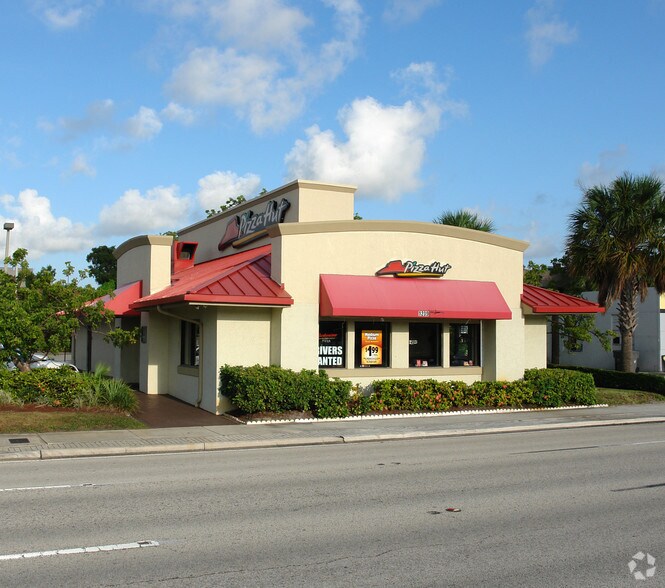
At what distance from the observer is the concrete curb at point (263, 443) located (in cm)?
1388

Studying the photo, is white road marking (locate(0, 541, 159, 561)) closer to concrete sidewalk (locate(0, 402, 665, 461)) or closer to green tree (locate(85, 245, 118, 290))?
concrete sidewalk (locate(0, 402, 665, 461))

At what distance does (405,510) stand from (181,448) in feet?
23.5

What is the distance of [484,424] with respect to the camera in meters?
19.1

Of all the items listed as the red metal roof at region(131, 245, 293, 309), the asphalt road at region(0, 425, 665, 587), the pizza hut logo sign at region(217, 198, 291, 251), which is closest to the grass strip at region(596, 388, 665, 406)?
the asphalt road at region(0, 425, 665, 587)

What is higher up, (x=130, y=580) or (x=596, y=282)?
(x=596, y=282)

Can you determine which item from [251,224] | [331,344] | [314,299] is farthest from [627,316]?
[251,224]

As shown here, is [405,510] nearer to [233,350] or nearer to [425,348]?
[233,350]

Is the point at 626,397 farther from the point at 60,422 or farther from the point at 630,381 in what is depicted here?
the point at 60,422

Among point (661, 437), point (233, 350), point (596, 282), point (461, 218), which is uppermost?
point (461, 218)

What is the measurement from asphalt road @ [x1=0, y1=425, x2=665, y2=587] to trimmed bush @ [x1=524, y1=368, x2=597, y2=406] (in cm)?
865

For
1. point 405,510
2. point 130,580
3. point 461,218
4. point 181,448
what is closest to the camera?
point 130,580

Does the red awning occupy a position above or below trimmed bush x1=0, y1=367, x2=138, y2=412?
above

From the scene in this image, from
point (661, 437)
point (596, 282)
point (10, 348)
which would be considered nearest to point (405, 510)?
point (661, 437)

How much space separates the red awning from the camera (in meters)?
20.1
